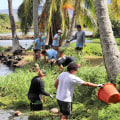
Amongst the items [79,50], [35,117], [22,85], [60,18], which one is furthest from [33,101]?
[60,18]

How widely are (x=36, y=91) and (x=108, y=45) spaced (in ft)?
7.88

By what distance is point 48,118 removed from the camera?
6.40 m

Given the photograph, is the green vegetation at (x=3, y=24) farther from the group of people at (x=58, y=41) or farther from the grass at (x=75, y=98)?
the grass at (x=75, y=98)

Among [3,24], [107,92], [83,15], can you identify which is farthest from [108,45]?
[3,24]

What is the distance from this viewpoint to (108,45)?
24.0 feet

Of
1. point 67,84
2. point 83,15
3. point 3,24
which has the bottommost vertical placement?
point 67,84

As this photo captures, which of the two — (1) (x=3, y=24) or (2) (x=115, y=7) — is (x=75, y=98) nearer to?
(2) (x=115, y=7)

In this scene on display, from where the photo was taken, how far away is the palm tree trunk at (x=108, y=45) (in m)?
7.19

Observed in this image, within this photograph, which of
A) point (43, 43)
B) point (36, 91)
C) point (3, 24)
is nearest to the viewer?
point (36, 91)

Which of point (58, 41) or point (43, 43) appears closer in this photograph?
point (58, 41)

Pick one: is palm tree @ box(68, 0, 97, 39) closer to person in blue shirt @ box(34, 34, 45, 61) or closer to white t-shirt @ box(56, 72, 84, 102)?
person in blue shirt @ box(34, 34, 45, 61)

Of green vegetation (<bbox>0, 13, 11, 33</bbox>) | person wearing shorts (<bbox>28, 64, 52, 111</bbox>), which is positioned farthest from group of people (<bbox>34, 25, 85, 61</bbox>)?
green vegetation (<bbox>0, 13, 11, 33</bbox>)

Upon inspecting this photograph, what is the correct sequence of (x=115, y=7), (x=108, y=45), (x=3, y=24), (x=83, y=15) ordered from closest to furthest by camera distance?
(x=108, y=45), (x=115, y=7), (x=83, y=15), (x=3, y=24)

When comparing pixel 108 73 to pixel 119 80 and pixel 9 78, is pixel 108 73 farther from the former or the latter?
pixel 9 78
